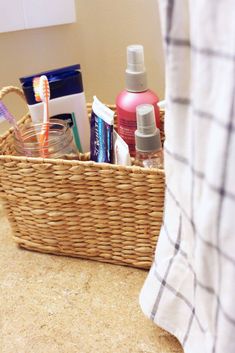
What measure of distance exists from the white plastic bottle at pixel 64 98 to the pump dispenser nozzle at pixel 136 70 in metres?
0.09

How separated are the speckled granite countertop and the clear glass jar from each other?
0.16m

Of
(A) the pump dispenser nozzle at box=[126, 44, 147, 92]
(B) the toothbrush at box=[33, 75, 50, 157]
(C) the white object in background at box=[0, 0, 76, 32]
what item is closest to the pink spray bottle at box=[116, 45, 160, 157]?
(A) the pump dispenser nozzle at box=[126, 44, 147, 92]

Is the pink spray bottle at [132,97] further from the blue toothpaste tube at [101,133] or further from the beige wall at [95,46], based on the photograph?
the beige wall at [95,46]

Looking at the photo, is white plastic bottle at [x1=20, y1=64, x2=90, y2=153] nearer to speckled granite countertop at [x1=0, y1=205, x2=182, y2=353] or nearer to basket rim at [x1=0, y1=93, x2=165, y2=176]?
basket rim at [x1=0, y1=93, x2=165, y2=176]

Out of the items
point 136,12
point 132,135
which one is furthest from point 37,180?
point 136,12

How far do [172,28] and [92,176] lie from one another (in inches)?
10.0

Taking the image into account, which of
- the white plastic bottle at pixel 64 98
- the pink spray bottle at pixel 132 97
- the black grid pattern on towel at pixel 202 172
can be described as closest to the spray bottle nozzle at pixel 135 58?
the pink spray bottle at pixel 132 97

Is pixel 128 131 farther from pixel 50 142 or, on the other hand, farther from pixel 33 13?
pixel 33 13

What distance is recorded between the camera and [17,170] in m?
0.58

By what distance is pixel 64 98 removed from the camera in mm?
642

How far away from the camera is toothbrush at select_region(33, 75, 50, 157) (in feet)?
1.98

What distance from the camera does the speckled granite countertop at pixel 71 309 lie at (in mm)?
512

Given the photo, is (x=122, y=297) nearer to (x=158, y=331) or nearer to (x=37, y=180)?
(x=158, y=331)

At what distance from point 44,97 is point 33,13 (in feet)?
0.65
